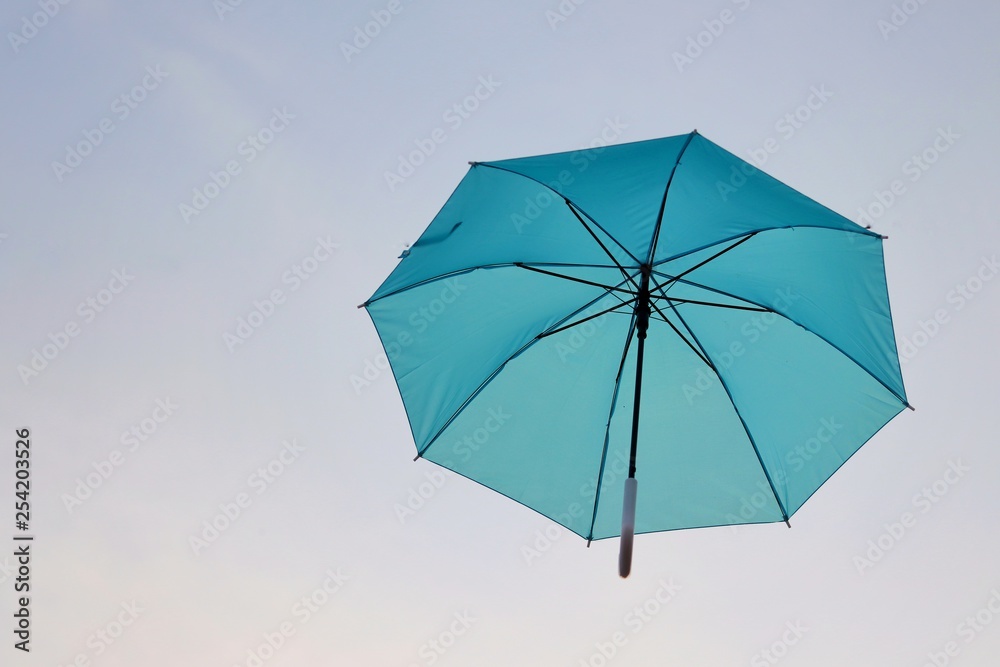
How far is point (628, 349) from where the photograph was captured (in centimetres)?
594

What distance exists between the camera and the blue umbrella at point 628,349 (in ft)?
17.9

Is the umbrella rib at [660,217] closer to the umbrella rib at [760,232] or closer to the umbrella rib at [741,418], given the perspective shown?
the umbrella rib at [760,232]

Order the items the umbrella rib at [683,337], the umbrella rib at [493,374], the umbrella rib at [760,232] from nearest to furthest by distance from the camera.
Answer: the umbrella rib at [760,232]
the umbrella rib at [493,374]
the umbrella rib at [683,337]

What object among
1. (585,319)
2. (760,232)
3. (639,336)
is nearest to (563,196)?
(639,336)

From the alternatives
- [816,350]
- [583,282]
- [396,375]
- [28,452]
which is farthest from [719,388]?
[28,452]

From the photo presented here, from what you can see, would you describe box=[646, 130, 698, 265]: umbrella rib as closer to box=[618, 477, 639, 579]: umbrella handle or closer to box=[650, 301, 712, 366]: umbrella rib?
box=[650, 301, 712, 366]: umbrella rib

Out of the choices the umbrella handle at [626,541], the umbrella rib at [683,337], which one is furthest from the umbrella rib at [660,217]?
the umbrella handle at [626,541]

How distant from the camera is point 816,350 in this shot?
5.68m

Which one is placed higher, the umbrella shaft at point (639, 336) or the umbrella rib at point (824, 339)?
the umbrella rib at point (824, 339)

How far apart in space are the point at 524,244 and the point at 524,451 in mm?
1240

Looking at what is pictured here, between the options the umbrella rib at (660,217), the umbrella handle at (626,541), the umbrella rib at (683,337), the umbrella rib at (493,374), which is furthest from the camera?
the umbrella rib at (683,337)

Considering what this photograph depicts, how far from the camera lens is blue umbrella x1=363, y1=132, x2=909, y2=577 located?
5449 mm

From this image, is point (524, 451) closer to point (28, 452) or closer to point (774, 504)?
point (774, 504)

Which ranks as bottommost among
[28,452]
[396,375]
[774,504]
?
[28,452]
